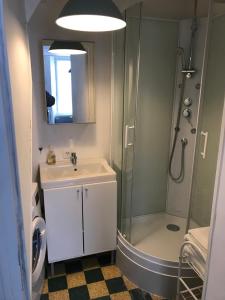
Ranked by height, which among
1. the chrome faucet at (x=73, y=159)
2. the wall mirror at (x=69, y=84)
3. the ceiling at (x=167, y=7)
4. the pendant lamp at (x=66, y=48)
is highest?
the ceiling at (x=167, y=7)

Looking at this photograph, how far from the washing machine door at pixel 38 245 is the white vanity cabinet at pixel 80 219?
12cm

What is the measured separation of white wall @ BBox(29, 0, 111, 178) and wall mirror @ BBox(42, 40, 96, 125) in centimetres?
6

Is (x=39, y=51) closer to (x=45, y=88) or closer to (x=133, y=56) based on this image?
(x=45, y=88)

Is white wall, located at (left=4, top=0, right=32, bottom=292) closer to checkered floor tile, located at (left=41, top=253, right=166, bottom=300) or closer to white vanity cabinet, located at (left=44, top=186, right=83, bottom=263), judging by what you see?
white vanity cabinet, located at (left=44, top=186, right=83, bottom=263)

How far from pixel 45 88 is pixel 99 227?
1.38 metres

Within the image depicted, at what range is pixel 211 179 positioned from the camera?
206 centimetres

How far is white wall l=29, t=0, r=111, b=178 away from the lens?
2.14 m

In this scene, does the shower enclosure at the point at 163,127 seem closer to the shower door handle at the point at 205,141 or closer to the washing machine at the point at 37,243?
the shower door handle at the point at 205,141

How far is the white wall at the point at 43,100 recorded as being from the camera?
7.02ft

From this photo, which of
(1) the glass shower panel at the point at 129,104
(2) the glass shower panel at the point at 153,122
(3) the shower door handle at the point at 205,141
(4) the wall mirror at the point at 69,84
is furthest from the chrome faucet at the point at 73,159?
(3) the shower door handle at the point at 205,141

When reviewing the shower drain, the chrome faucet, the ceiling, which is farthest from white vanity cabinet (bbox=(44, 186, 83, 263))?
the ceiling

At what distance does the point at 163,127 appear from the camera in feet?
8.88

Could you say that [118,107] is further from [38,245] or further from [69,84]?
[38,245]

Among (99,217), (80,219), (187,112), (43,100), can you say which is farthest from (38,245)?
(187,112)
